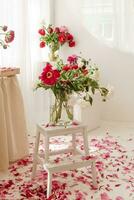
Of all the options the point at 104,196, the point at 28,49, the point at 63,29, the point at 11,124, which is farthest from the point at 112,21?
the point at 104,196

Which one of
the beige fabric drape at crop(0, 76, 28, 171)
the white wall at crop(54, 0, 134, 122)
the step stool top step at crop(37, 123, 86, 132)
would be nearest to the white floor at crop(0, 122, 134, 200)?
the white wall at crop(54, 0, 134, 122)

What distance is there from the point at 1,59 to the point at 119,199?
1.78 metres

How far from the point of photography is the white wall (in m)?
3.85

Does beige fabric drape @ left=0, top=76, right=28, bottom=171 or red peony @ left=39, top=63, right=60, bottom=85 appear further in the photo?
beige fabric drape @ left=0, top=76, right=28, bottom=171

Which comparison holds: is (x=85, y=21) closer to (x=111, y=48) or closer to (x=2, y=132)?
(x=111, y=48)

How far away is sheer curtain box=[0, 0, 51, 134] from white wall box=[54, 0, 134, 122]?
0.78 feet

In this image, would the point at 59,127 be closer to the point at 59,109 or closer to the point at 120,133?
the point at 59,109

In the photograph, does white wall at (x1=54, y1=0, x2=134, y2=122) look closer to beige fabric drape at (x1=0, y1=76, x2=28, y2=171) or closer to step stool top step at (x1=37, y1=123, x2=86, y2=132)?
beige fabric drape at (x1=0, y1=76, x2=28, y2=171)

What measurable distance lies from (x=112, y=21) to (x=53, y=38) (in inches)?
27.0

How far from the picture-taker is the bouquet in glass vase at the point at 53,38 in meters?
3.66

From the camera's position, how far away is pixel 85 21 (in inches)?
Answer: 152

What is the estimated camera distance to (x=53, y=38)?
146 inches

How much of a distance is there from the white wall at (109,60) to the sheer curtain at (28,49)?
24 centimetres

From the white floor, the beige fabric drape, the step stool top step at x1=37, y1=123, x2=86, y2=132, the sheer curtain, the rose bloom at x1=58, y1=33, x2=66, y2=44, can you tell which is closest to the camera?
the step stool top step at x1=37, y1=123, x2=86, y2=132
